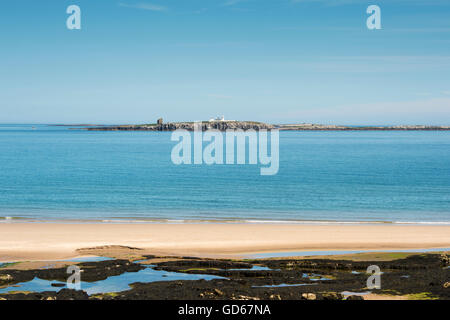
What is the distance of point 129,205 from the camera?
115 ft

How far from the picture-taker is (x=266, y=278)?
15.3 metres

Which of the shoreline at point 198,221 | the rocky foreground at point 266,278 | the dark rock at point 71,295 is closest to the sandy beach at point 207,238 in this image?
the shoreline at point 198,221

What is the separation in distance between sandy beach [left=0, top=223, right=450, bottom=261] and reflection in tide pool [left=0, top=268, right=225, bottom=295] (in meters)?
3.66

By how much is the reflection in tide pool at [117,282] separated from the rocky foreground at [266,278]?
36cm

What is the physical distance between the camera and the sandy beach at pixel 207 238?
20406mm

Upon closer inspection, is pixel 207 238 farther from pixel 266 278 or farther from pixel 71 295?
pixel 71 295

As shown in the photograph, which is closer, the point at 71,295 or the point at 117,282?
the point at 71,295

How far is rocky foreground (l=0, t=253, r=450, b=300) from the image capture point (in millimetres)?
12836

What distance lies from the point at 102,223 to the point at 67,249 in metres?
7.72

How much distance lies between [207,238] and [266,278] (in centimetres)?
790

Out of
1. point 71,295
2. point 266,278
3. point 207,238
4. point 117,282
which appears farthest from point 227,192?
Answer: point 71,295

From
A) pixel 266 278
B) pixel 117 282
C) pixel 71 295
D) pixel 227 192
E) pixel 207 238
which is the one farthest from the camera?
pixel 227 192

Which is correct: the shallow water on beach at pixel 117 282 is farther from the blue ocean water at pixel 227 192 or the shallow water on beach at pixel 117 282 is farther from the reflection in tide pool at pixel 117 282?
the blue ocean water at pixel 227 192
